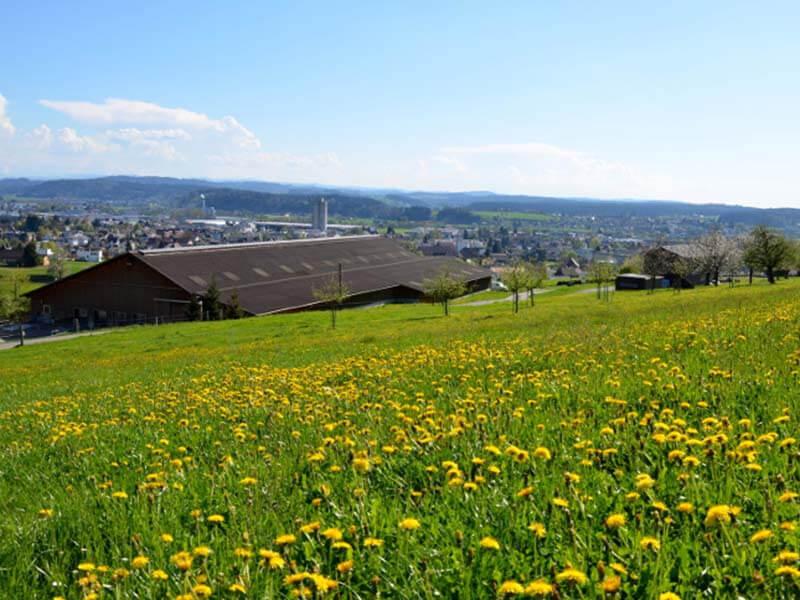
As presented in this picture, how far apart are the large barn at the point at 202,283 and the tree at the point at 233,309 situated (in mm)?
920

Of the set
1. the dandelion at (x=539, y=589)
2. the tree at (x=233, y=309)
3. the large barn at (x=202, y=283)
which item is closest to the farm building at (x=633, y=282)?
the large barn at (x=202, y=283)

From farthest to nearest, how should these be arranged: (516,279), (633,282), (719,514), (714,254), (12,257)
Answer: (12,257)
(714,254)
(633,282)
(516,279)
(719,514)

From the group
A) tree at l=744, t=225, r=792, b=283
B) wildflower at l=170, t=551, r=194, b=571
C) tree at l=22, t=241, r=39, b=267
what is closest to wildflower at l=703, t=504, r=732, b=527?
wildflower at l=170, t=551, r=194, b=571

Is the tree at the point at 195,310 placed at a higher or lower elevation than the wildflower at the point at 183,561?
lower

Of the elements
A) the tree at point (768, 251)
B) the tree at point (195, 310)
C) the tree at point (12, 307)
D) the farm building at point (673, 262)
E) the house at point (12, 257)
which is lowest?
the house at point (12, 257)

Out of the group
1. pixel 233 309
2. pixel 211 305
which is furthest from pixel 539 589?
pixel 211 305

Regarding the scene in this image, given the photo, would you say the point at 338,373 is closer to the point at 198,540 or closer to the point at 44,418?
the point at 44,418

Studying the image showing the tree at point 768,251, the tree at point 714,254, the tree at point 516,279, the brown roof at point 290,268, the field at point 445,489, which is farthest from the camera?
the tree at point 714,254

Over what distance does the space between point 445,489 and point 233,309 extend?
6424cm

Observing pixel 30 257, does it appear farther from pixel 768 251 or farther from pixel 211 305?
pixel 768 251

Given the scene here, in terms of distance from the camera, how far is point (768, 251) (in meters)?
71.4

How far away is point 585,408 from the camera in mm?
7148

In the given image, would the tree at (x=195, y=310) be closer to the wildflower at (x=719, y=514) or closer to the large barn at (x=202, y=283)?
the large barn at (x=202, y=283)

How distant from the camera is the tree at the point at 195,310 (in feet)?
221
